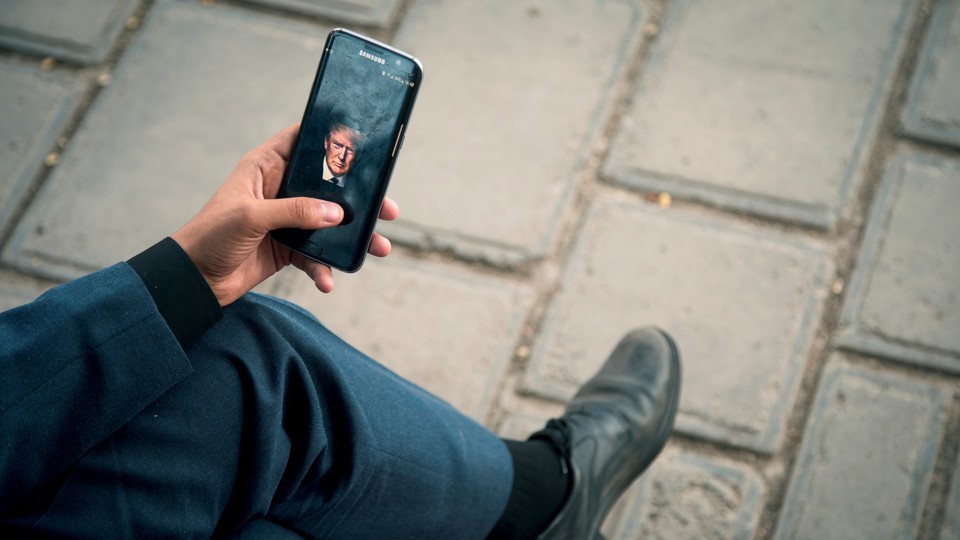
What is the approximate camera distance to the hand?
1026 millimetres

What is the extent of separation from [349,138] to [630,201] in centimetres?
86

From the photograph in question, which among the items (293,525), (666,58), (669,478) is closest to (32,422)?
(293,525)

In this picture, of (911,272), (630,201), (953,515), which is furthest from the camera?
(630,201)

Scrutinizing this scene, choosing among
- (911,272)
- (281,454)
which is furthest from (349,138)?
(911,272)

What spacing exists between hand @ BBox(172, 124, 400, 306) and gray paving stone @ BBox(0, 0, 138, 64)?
123 cm

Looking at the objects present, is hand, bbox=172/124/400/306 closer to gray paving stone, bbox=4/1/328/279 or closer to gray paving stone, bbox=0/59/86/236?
gray paving stone, bbox=4/1/328/279

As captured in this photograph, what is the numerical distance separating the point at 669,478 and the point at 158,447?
1.00 m

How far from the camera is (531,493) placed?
1.34m

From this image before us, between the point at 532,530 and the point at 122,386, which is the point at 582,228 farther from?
the point at 122,386

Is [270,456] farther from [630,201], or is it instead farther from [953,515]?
[953,515]

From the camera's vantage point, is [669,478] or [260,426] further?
[669,478]

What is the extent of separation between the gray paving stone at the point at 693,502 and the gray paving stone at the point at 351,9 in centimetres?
127

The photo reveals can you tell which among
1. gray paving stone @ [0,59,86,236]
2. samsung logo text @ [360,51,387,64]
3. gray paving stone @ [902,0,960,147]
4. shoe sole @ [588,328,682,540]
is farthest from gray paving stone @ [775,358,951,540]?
gray paving stone @ [0,59,86,236]

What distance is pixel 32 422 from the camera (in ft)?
2.87
